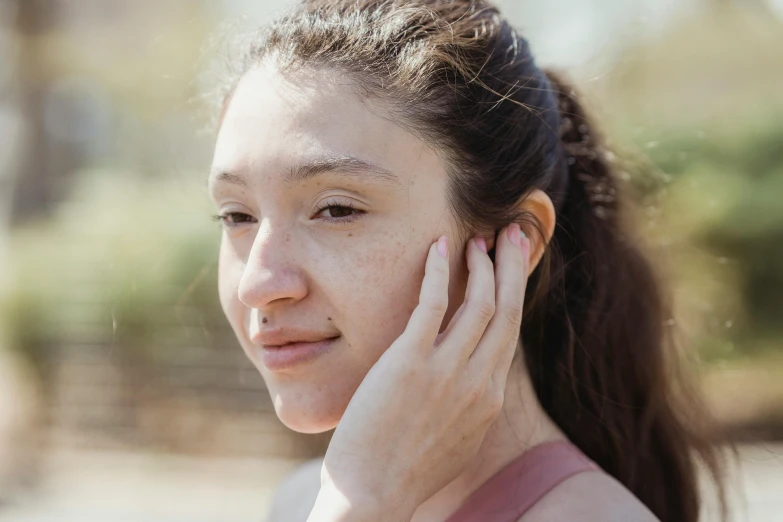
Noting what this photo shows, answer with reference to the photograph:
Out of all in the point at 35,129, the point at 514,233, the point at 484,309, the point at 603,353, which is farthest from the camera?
the point at 35,129

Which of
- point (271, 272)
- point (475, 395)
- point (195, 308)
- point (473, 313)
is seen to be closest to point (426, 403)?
point (475, 395)

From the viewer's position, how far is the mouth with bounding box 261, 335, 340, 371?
1868mm

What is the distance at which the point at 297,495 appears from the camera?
2.52m

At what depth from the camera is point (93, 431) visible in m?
8.09

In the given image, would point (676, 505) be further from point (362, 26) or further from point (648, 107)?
point (648, 107)

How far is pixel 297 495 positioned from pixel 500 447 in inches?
30.4

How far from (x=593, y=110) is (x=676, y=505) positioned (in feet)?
4.28

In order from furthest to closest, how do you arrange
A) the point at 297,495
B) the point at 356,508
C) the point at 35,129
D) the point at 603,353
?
the point at 35,129
the point at 297,495
the point at 603,353
the point at 356,508

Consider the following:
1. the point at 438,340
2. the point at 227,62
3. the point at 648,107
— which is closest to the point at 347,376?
the point at 438,340

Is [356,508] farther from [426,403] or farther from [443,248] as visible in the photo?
[443,248]

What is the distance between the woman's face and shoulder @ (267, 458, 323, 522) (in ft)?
2.01

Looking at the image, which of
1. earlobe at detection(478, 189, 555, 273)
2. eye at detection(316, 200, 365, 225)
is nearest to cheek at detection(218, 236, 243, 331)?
eye at detection(316, 200, 365, 225)

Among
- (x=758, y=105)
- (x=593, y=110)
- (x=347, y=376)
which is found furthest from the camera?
(x=758, y=105)

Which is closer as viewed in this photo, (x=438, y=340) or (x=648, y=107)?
(x=438, y=340)
